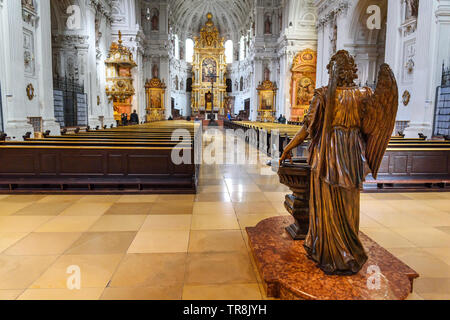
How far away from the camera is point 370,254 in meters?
2.95

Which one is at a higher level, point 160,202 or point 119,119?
point 119,119

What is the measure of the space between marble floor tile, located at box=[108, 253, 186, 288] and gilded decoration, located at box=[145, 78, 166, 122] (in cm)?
2596

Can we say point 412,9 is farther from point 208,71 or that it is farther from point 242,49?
point 208,71

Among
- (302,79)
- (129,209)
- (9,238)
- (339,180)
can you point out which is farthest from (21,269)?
(302,79)

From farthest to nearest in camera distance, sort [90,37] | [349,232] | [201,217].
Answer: [90,37]
[201,217]
[349,232]

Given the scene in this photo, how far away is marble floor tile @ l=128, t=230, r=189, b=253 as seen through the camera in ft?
11.2

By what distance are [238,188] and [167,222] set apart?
2.31 metres

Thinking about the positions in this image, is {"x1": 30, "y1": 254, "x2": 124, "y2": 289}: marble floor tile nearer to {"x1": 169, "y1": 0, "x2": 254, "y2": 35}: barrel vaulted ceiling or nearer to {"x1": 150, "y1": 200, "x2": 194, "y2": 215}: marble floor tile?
{"x1": 150, "y1": 200, "x2": 194, "y2": 215}: marble floor tile

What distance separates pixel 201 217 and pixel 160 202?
1.06m

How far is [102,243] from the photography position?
355 centimetres

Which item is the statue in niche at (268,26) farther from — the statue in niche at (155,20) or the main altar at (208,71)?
the main altar at (208,71)

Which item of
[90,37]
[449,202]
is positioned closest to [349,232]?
[449,202]

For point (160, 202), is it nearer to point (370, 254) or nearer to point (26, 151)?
point (26, 151)
